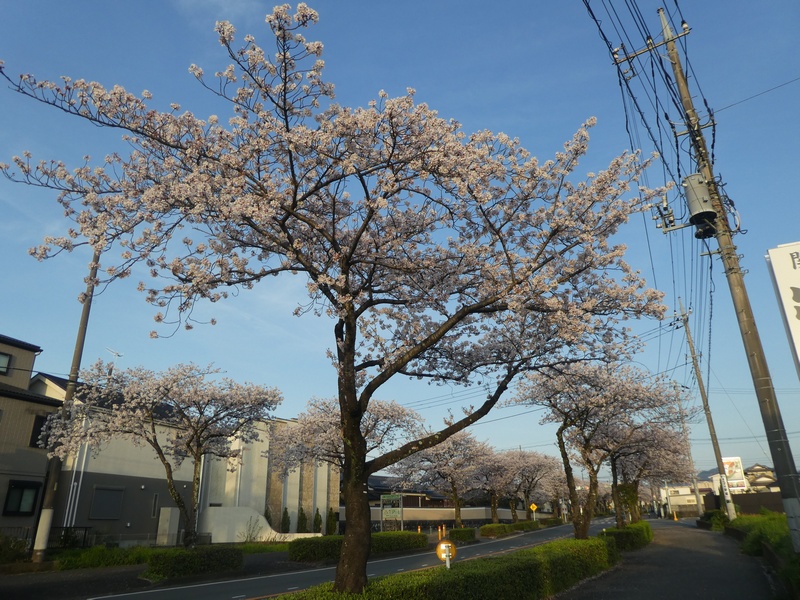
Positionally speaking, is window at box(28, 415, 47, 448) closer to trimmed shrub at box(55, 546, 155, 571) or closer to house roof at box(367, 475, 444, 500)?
trimmed shrub at box(55, 546, 155, 571)

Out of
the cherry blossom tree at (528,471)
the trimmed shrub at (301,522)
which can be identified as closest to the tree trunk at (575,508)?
the trimmed shrub at (301,522)

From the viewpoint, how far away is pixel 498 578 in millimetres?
10812

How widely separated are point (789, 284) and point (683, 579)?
12593 mm

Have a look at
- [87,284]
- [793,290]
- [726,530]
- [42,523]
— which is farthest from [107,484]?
[726,530]

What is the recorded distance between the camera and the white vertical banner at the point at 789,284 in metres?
6.94

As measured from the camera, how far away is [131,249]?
938 cm

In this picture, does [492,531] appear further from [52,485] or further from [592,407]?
[52,485]

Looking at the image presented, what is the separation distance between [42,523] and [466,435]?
34826mm

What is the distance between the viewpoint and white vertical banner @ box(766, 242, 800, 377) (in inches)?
273

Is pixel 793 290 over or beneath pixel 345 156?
beneath

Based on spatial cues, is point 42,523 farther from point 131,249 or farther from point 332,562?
point 131,249

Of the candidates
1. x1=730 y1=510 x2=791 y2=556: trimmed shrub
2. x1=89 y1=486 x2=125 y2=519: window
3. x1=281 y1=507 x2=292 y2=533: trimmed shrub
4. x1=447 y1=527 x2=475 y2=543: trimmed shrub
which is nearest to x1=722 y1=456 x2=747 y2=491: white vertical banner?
x1=447 y1=527 x2=475 y2=543: trimmed shrub

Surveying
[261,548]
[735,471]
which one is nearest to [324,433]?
[261,548]

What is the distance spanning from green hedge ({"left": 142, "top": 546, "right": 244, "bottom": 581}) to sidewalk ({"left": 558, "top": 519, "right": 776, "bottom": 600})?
14.1m
